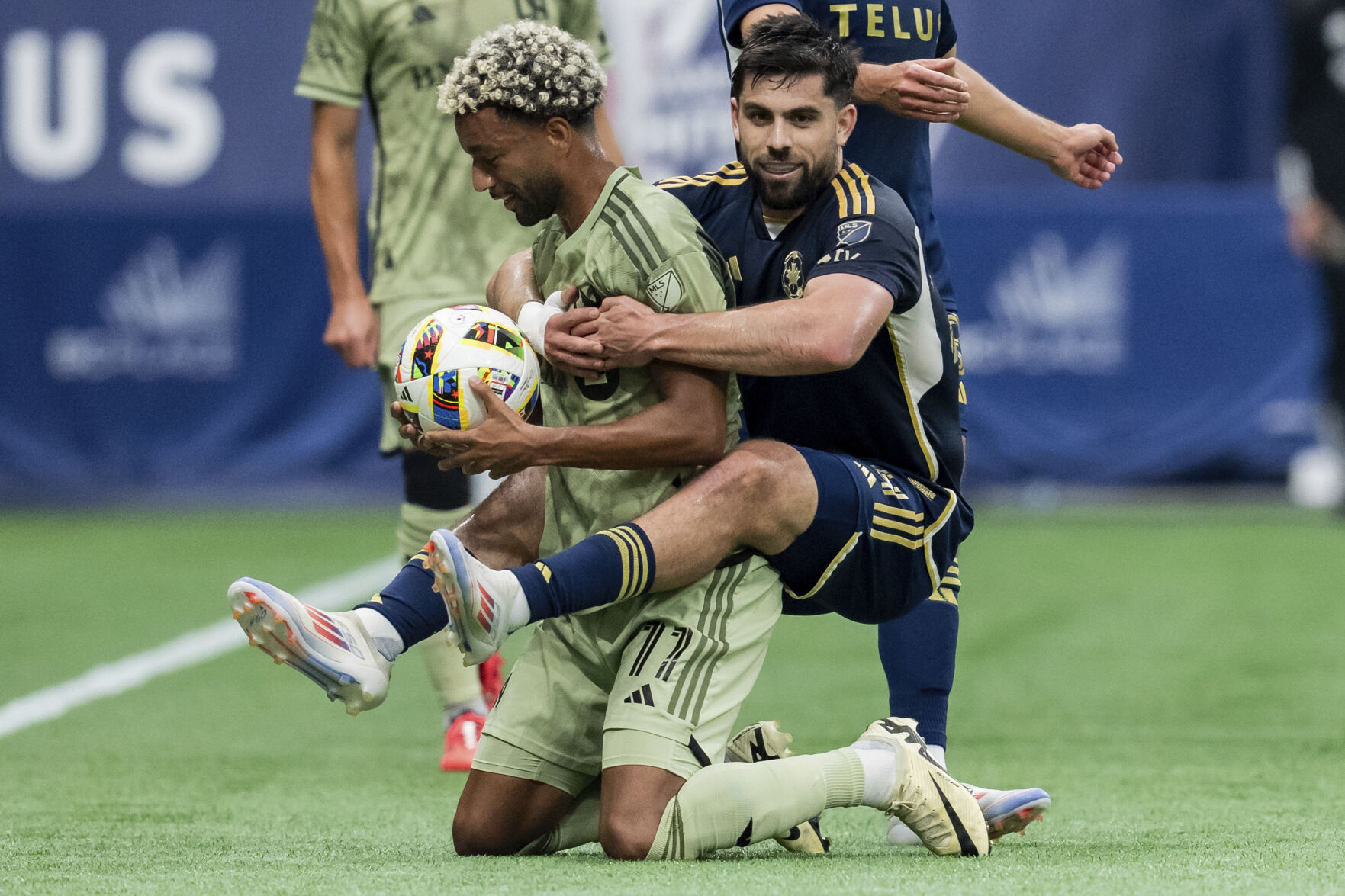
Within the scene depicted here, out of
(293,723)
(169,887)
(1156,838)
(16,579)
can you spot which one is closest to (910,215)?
(1156,838)

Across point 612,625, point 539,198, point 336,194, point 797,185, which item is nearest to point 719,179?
point 797,185

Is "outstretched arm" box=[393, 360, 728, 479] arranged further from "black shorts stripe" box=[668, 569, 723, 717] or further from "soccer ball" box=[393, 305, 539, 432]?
"black shorts stripe" box=[668, 569, 723, 717]

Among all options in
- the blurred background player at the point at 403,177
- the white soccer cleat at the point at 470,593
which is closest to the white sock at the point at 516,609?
the white soccer cleat at the point at 470,593

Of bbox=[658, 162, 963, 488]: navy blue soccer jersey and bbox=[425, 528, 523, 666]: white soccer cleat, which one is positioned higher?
bbox=[658, 162, 963, 488]: navy blue soccer jersey

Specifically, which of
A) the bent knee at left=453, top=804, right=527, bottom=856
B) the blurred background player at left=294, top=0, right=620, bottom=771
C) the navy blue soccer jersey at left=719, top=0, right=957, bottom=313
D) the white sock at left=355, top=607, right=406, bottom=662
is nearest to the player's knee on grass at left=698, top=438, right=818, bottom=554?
the white sock at left=355, top=607, right=406, bottom=662

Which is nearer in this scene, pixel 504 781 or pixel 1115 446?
pixel 504 781

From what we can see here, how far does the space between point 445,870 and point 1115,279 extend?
9501 mm

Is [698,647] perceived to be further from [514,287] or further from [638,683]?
[514,287]

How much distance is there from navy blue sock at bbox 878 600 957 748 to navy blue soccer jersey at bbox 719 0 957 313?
74 cm

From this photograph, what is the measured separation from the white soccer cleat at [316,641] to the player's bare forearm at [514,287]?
81 cm

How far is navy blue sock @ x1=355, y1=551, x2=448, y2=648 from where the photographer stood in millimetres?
3555

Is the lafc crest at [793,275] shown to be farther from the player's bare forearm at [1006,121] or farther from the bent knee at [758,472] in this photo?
the player's bare forearm at [1006,121]

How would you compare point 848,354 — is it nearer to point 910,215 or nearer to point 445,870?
point 910,215

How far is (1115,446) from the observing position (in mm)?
12320
